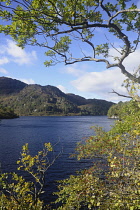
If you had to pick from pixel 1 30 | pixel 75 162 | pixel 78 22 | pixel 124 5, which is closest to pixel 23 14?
pixel 1 30

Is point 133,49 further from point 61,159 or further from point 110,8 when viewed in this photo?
point 61,159

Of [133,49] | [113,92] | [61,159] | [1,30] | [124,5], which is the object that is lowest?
[61,159]

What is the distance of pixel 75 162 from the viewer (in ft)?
125

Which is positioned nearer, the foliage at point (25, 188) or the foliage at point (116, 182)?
the foliage at point (116, 182)

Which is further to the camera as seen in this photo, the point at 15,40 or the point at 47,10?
the point at 15,40

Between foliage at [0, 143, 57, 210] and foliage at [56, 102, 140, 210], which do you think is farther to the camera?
foliage at [0, 143, 57, 210]

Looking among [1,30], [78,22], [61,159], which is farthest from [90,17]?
[61,159]

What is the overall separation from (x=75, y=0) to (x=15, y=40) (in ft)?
15.4

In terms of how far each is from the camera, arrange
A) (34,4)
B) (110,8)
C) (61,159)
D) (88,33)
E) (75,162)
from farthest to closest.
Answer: (61,159) → (75,162) → (88,33) → (110,8) → (34,4)

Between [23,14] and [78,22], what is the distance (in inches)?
96.2

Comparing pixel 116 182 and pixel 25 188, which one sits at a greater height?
pixel 116 182

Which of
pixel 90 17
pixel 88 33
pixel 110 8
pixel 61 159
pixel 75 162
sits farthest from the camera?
pixel 61 159

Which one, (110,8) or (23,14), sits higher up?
(110,8)

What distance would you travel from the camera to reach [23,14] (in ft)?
22.5
